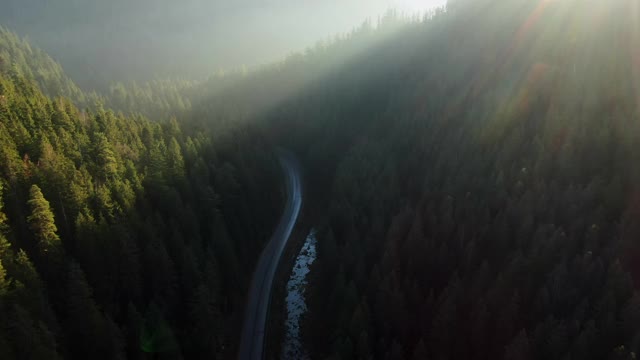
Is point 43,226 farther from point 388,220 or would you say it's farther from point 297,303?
point 388,220

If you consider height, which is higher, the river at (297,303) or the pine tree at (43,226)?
the pine tree at (43,226)

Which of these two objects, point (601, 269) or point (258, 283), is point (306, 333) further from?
point (601, 269)

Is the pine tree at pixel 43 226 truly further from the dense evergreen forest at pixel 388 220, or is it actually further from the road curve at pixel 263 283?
the road curve at pixel 263 283

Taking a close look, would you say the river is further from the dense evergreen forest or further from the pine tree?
the pine tree

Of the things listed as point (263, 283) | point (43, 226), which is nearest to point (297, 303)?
point (263, 283)

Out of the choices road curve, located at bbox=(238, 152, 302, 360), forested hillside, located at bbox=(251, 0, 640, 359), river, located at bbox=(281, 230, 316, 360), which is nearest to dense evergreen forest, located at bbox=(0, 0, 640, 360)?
forested hillside, located at bbox=(251, 0, 640, 359)

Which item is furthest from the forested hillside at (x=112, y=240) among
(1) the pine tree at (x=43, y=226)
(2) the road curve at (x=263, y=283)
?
(2) the road curve at (x=263, y=283)

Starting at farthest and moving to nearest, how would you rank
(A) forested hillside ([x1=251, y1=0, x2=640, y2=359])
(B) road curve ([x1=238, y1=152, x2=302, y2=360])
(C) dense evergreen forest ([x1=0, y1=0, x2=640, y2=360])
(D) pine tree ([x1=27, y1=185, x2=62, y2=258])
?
(B) road curve ([x1=238, y1=152, x2=302, y2=360]) → (A) forested hillside ([x1=251, y1=0, x2=640, y2=359]) → (D) pine tree ([x1=27, y1=185, x2=62, y2=258]) → (C) dense evergreen forest ([x1=0, y1=0, x2=640, y2=360])
